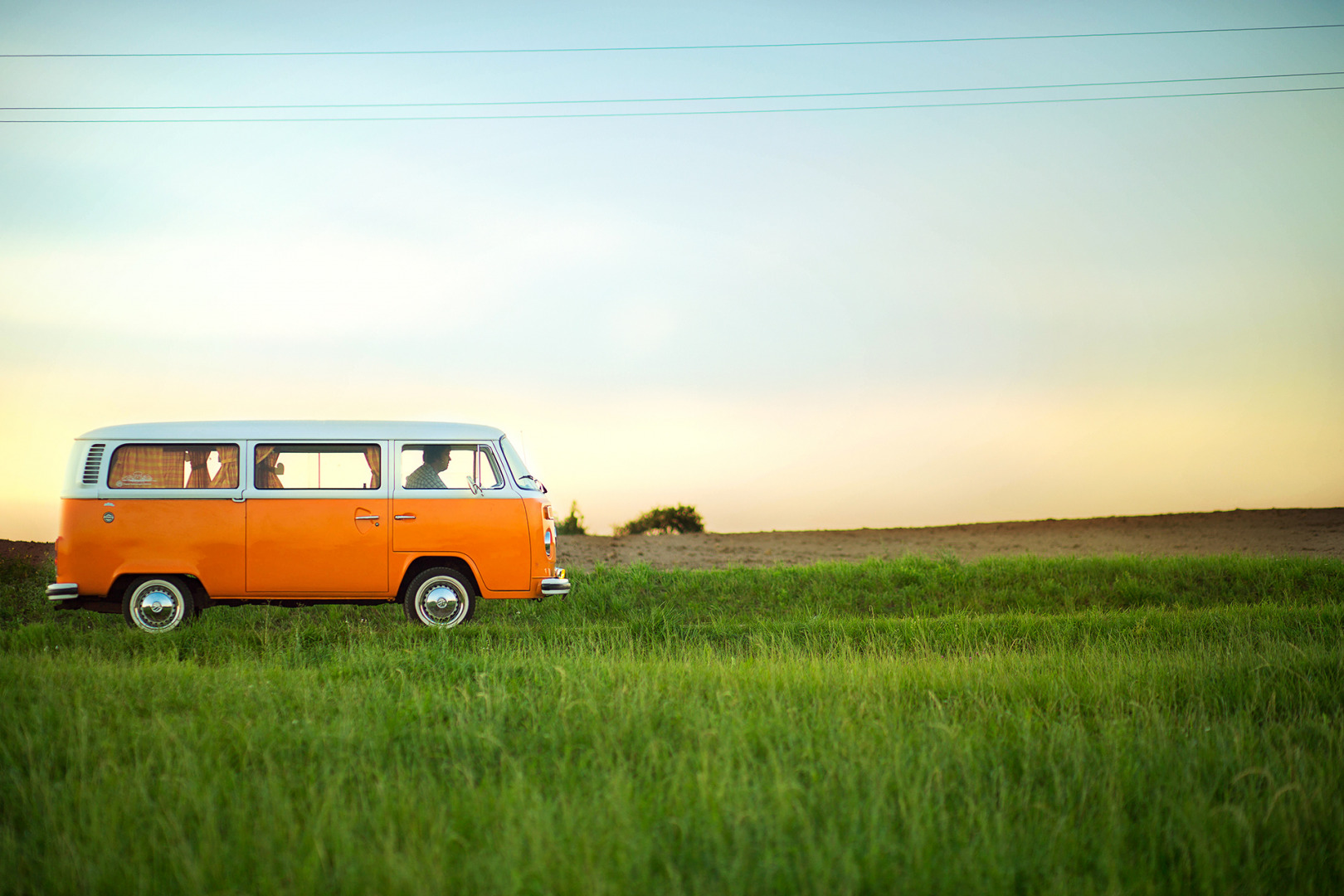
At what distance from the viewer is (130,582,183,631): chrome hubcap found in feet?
35.8

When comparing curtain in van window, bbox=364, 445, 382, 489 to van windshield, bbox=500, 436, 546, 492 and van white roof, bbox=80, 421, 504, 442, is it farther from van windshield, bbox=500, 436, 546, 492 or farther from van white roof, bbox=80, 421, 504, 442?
van windshield, bbox=500, 436, 546, 492

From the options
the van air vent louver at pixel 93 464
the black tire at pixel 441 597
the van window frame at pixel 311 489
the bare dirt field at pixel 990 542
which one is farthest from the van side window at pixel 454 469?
the bare dirt field at pixel 990 542

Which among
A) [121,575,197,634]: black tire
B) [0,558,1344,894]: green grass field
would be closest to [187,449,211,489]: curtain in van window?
[121,575,197,634]: black tire

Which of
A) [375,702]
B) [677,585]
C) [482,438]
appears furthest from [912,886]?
[677,585]

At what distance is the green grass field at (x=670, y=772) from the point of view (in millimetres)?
3795

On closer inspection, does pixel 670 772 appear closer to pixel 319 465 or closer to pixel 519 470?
pixel 519 470

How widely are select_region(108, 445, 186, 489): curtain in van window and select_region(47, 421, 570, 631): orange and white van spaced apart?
15 mm

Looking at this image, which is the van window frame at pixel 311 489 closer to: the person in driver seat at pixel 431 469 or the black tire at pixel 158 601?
the person in driver seat at pixel 431 469

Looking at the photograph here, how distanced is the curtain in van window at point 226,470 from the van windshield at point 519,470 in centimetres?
344

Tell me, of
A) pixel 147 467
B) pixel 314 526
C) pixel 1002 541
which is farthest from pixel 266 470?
pixel 1002 541

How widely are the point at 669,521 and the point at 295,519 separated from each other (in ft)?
71.8

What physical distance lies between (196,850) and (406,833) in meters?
1.03

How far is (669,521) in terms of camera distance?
32.1 meters

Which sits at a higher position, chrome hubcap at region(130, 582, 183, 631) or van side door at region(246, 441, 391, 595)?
van side door at region(246, 441, 391, 595)
